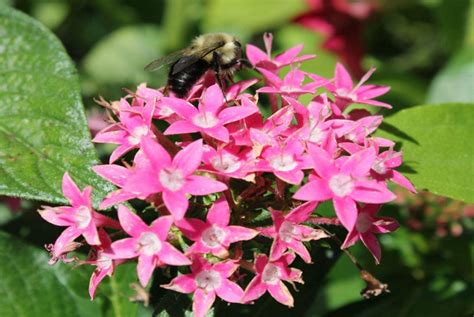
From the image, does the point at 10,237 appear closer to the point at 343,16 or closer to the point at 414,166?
the point at 414,166

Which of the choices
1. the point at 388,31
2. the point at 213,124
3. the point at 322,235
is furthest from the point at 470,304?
the point at 388,31

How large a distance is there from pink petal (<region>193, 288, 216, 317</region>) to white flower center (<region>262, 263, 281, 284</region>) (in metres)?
0.08

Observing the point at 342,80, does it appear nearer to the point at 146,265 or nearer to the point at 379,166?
the point at 379,166

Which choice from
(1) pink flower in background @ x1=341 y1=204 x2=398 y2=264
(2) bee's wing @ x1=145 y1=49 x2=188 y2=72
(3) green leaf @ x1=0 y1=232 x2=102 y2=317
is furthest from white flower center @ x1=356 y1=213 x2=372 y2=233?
(3) green leaf @ x1=0 y1=232 x2=102 y2=317

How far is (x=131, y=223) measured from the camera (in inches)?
39.7

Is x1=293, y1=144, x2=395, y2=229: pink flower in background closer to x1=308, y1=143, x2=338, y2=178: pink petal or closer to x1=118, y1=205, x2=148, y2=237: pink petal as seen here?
x1=308, y1=143, x2=338, y2=178: pink petal

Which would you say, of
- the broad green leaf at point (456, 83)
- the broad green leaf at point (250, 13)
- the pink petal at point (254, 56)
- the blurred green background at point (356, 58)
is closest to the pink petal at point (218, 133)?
the pink petal at point (254, 56)

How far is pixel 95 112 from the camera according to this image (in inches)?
81.5

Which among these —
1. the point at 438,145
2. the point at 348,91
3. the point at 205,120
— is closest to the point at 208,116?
the point at 205,120

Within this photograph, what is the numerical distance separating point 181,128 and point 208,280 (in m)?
0.22

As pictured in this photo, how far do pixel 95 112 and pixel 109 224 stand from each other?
1.03 meters

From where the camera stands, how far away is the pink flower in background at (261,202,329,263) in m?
1.03

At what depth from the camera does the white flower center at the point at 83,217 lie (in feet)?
3.42

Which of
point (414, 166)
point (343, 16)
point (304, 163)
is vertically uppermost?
point (304, 163)
